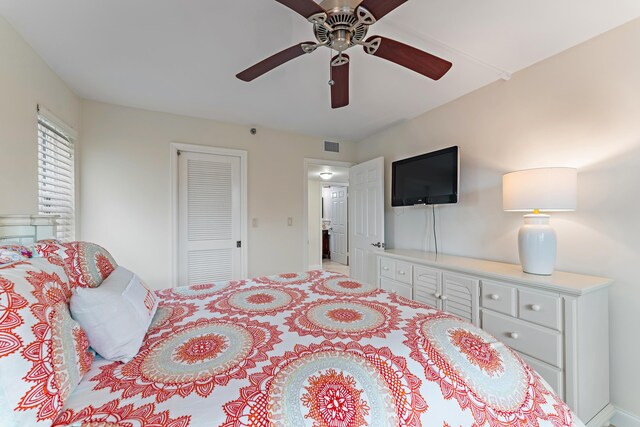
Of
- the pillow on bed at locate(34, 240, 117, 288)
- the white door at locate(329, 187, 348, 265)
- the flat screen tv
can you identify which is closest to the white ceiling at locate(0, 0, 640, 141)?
the flat screen tv

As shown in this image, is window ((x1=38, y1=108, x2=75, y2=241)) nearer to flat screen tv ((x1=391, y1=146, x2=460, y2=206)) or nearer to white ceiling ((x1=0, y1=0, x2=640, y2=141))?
white ceiling ((x1=0, y1=0, x2=640, y2=141))

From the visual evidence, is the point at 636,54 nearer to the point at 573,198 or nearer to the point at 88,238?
the point at 573,198

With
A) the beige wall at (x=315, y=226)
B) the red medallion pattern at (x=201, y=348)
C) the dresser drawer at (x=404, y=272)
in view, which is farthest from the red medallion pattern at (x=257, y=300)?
the beige wall at (x=315, y=226)

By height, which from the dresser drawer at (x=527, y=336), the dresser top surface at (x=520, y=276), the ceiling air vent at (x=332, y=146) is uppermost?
the ceiling air vent at (x=332, y=146)

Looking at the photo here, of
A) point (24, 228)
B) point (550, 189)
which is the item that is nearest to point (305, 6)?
point (550, 189)

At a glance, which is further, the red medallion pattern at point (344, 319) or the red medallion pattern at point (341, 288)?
the red medallion pattern at point (341, 288)

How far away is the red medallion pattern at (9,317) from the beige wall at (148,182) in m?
2.38

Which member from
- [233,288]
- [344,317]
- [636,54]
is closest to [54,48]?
[233,288]

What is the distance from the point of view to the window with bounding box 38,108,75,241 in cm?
202

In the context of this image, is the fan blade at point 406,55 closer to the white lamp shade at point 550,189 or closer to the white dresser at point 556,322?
the white lamp shade at point 550,189

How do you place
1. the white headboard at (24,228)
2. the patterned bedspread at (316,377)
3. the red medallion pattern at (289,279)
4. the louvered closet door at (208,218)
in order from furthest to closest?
the louvered closet door at (208,218)
the red medallion pattern at (289,279)
the white headboard at (24,228)
the patterned bedspread at (316,377)

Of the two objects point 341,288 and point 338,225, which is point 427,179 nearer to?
point 341,288

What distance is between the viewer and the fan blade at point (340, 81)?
1.51 m

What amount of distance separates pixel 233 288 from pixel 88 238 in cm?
188
